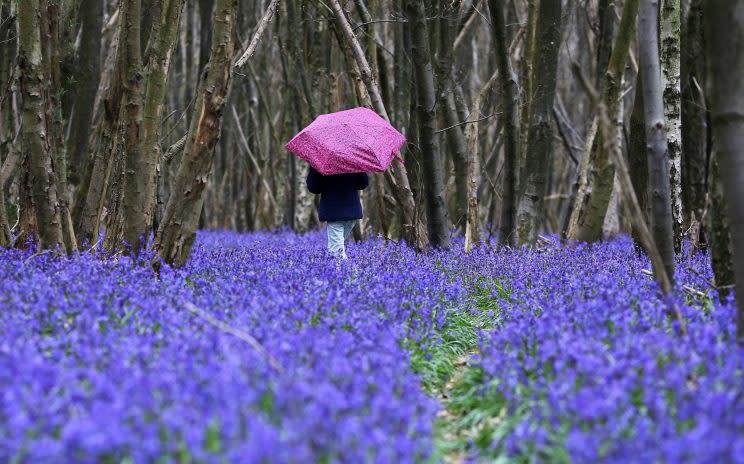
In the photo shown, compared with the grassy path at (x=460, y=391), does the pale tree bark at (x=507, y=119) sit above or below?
above

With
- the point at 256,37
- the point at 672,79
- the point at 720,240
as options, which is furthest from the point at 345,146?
the point at 720,240

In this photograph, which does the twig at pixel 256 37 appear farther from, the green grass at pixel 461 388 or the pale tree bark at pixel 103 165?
the green grass at pixel 461 388

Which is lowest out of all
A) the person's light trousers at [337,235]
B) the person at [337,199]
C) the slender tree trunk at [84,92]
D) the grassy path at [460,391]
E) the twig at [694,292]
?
the grassy path at [460,391]

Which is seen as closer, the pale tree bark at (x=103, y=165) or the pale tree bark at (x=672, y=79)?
the pale tree bark at (x=103, y=165)

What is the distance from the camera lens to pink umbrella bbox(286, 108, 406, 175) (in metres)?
8.90

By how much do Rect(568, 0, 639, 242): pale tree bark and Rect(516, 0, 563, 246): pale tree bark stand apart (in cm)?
76

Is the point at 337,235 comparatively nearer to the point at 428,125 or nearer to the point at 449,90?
the point at 428,125

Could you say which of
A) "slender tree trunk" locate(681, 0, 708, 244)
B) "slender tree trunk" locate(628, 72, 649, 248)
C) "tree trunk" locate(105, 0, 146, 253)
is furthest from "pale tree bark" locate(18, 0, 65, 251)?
"slender tree trunk" locate(681, 0, 708, 244)

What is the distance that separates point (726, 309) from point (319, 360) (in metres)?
2.77

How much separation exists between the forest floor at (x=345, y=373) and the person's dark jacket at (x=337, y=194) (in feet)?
8.67

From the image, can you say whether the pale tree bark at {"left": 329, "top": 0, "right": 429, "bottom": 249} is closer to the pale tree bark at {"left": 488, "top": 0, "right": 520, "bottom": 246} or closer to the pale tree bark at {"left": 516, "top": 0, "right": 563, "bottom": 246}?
the pale tree bark at {"left": 488, "top": 0, "right": 520, "bottom": 246}

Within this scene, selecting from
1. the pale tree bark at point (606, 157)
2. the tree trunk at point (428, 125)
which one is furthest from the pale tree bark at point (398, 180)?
the pale tree bark at point (606, 157)

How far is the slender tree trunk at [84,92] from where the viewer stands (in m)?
12.5

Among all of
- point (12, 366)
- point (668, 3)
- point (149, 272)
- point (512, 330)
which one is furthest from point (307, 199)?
point (12, 366)
